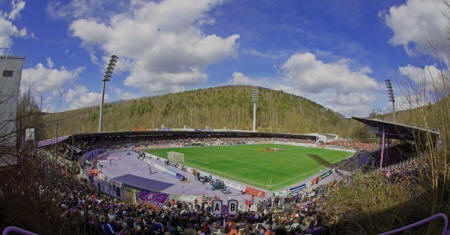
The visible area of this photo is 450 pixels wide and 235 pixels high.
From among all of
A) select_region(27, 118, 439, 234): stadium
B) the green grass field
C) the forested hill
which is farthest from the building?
the forested hill

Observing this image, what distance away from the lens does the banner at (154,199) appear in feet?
51.2

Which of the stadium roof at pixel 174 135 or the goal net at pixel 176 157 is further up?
the stadium roof at pixel 174 135

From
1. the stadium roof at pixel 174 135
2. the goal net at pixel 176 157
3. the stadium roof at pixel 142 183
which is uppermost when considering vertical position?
the stadium roof at pixel 174 135

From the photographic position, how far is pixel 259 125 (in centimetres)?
11412

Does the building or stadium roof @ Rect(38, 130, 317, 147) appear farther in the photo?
stadium roof @ Rect(38, 130, 317, 147)

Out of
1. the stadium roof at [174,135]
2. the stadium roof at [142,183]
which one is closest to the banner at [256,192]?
the stadium roof at [142,183]

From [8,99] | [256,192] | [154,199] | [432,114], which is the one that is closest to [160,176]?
[154,199]

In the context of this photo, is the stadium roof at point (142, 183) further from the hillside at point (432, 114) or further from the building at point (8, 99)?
the hillside at point (432, 114)

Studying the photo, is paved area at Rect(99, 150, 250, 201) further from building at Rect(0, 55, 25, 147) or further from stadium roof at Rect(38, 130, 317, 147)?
building at Rect(0, 55, 25, 147)

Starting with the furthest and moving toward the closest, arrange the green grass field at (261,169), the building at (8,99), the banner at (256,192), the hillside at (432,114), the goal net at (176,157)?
the goal net at (176,157), the green grass field at (261,169), the banner at (256,192), the hillside at (432,114), the building at (8,99)

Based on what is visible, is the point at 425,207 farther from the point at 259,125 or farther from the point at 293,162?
the point at 259,125

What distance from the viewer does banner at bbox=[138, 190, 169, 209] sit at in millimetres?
15613

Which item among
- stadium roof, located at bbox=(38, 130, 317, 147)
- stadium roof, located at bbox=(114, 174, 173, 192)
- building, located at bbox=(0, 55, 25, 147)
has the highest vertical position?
building, located at bbox=(0, 55, 25, 147)

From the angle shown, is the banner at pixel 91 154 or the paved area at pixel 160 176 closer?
the paved area at pixel 160 176
